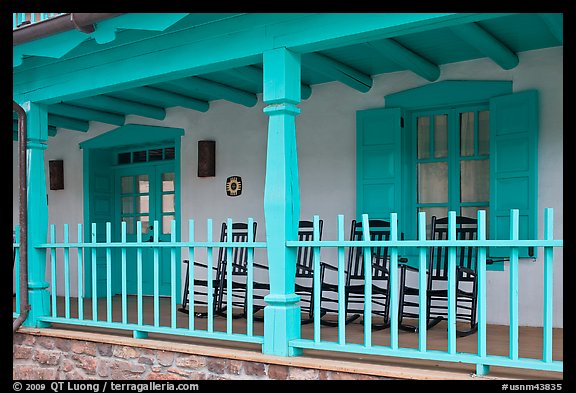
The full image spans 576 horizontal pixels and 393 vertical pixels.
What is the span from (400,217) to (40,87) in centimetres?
341

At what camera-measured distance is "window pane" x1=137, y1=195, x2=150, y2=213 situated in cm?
776

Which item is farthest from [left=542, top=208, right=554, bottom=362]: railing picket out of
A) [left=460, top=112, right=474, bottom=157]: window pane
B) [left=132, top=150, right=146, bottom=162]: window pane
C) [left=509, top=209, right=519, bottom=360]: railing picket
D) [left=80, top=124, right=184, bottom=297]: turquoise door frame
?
[left=132, top=150, right=146, bottom=162]: window pane

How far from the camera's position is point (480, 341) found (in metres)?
3.28

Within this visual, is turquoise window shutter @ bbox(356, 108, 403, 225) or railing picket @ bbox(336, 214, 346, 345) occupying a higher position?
turquoise window shutter @ bbox(356, 108, 403, 225)

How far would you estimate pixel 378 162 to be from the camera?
5.82m

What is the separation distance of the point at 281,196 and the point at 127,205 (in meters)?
4.51

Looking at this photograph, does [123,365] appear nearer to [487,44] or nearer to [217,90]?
[217,90]

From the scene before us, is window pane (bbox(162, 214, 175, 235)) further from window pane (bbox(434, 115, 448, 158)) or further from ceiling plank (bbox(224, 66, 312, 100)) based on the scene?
window pane (bbox(434, 115, 448, 158))

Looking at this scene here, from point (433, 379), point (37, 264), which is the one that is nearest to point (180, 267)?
point (37, 264)

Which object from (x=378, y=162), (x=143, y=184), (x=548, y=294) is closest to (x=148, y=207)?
(x=143, y=184)

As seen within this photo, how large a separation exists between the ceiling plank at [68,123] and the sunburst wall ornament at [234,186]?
7.56 ft

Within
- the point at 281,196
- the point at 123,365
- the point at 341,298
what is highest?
the point at 281,196

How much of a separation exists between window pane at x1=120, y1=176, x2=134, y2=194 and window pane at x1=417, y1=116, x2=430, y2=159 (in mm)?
3862
